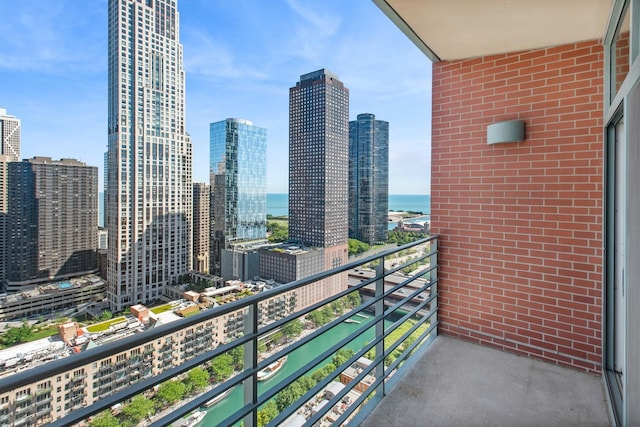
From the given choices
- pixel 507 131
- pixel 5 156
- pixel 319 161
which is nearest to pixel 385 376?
pixel 507 131

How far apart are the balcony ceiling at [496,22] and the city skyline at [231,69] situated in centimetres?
18

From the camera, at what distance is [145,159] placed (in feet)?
22.8

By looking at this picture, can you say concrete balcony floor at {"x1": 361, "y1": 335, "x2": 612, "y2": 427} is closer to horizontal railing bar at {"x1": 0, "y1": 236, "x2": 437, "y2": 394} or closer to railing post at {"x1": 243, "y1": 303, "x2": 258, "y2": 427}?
railing post at {"x1": 243, "y1": 303, "x2": 258, "y2": 427}

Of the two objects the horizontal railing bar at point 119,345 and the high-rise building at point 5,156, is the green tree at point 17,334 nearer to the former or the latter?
the high-rise building at point 5,156

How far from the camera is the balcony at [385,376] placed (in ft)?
3.13

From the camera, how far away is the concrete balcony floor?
188 cm

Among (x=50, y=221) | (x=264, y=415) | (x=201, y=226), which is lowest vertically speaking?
(x=264, y=415)

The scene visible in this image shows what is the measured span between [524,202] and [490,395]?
1.46 meters

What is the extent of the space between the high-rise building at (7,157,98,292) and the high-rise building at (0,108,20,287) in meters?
0.10

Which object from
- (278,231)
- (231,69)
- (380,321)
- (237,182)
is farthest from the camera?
→ (231,69)

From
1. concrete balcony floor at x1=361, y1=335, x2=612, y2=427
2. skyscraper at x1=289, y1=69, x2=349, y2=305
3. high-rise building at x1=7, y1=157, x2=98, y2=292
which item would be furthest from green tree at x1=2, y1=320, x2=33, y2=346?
skyscraper at x1=289, y1=69, x2=349, y2=305

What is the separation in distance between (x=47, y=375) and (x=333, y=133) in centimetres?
773

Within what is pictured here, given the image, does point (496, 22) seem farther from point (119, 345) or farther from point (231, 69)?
point (231, 69)

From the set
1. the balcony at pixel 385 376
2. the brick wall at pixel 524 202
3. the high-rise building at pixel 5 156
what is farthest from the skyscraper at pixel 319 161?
the high-rise building at pixel 5 156
